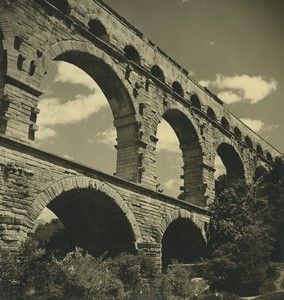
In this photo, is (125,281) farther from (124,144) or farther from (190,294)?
(124,144)

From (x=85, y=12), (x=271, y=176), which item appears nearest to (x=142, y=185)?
(x=85, y=12)

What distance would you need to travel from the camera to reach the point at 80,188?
12688mm

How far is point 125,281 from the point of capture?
12938 millimetres

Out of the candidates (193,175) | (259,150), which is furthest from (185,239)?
(259,150)

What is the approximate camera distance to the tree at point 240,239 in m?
15.0

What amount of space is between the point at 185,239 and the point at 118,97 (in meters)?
7.45

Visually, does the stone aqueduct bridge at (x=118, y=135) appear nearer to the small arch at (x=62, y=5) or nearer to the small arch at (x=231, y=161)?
the small arch at (x=62, y=5)

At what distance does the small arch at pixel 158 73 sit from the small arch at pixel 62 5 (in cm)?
574

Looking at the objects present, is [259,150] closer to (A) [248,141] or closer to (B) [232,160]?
(A) [248,141]

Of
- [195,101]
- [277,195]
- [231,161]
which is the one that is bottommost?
[277,195]

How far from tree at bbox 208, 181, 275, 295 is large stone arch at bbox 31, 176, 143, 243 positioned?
340 centimetres

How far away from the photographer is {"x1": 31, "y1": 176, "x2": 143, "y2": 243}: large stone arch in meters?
11.3

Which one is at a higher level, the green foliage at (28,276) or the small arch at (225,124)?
the small arch at (225,124)

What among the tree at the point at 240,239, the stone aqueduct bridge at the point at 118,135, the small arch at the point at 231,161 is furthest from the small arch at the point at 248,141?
the tree at the point at 240,239
